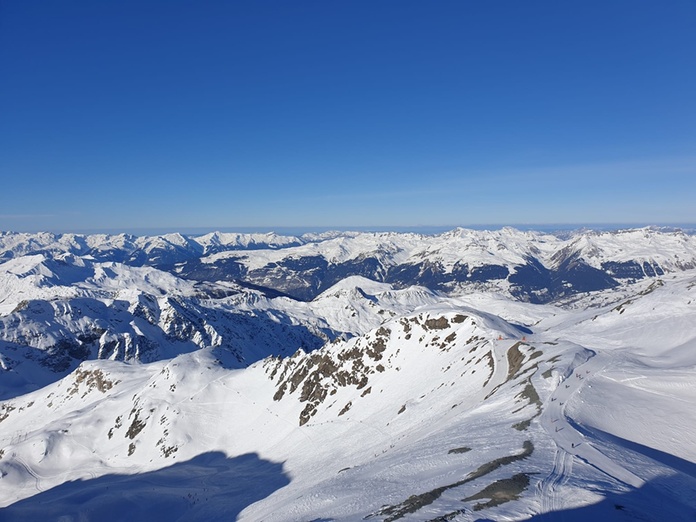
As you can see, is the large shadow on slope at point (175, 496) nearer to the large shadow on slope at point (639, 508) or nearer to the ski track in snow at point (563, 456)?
the ski track in snow at point (563, 456)

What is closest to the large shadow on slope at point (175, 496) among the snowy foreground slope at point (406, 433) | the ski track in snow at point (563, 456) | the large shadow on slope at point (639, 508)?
the snowy foreground slope at point (406, 433)

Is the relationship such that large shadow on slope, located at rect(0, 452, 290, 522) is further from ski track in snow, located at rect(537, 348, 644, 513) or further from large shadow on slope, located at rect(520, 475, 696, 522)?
large shadow on slope, located at rect(520, 475, 696, 522)

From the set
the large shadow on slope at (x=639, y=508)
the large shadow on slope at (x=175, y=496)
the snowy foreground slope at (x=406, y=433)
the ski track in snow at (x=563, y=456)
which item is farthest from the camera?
the large shadow on slope at (x=175, y=496)

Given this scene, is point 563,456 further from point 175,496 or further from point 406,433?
point 175,496

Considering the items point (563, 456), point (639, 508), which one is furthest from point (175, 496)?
point (639, 508)

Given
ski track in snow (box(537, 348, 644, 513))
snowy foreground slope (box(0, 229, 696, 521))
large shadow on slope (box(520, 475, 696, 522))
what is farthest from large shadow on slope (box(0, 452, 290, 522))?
large shadow on slope (box(520, 475, 696, 522))

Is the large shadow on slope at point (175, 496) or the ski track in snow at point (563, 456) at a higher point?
the ski track in snow at point (563, 456)

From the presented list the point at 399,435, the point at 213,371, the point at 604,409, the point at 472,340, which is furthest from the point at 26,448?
the point at 604,409
